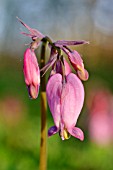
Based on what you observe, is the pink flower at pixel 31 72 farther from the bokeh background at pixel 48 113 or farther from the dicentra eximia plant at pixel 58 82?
the bokeh background at pixel 48 113

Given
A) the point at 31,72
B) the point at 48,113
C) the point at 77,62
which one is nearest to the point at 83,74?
the point at 77,62

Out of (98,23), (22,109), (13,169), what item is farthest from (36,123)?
(98,23)

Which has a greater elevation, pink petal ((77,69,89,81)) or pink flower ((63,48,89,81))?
pink flower ((63,48,89,81))

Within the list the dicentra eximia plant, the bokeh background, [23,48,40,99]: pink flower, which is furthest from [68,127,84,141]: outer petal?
the bokeh background

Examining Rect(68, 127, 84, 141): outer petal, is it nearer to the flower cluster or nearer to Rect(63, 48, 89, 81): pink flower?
the flower cluster

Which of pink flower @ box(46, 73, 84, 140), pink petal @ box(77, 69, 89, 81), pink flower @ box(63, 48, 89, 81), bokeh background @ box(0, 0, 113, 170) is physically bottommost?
bokeh background @ box(0, 0, 113, 170)

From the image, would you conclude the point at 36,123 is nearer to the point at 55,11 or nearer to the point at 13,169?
the point at 13,169

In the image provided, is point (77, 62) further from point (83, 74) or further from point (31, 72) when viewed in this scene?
point (31, 72)
